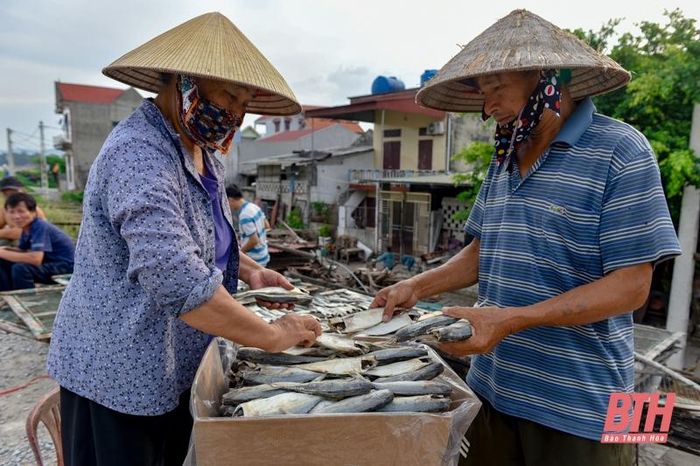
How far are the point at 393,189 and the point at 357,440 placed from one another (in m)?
19.3

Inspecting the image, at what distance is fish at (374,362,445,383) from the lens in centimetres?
157

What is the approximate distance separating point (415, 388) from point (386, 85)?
1002 inches

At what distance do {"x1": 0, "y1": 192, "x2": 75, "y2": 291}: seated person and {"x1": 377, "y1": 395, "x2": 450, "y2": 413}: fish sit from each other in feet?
21.7

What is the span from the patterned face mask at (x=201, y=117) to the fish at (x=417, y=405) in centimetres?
123

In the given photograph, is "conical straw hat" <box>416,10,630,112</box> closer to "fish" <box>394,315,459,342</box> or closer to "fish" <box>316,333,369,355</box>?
"fish" <box>394,315,459,342</box>

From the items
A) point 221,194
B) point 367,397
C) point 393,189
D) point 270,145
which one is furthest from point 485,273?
point 270,145

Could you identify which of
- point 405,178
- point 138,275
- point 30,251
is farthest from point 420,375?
point 405,178

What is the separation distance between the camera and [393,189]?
20.4 m

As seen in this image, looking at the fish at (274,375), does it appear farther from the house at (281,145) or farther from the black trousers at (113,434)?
the house at (281,145)

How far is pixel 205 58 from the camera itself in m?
1.69

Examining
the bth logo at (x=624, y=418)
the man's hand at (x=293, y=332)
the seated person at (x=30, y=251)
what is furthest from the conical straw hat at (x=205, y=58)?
the seated person at (x=30, y=251)

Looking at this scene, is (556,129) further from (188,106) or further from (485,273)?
(188,106)

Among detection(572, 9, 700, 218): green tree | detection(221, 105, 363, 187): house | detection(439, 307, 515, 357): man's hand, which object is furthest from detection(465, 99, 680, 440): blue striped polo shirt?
detection(221, 105, 363, 187): house

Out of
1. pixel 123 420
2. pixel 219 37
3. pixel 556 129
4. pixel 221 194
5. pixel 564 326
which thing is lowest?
pixel 123 420
